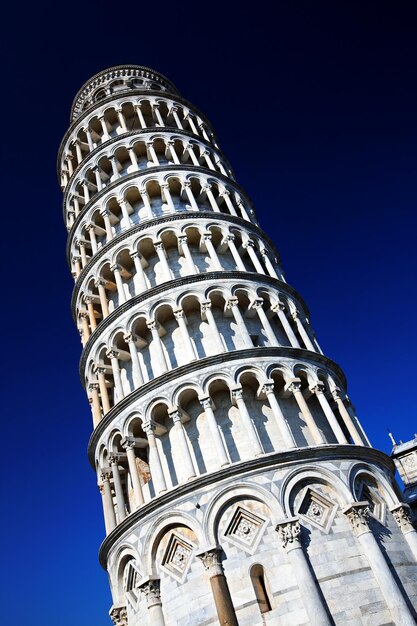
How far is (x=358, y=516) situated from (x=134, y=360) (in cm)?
902

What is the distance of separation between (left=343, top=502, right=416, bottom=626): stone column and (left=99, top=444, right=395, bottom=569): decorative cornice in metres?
1.66

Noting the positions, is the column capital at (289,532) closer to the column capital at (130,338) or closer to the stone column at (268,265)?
the column capital at (130,338)

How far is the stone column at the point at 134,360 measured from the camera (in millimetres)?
19578

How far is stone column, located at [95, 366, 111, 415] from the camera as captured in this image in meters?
20.9

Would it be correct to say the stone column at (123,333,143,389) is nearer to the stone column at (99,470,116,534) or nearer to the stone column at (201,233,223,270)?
the stone column at (99,470,116,534)

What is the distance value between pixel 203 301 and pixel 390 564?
10.4 meters

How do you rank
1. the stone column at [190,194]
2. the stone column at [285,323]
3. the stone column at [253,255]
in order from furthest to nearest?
the stone column at [190,194] → the stone column at [253,255] → the stone column at [285,323]

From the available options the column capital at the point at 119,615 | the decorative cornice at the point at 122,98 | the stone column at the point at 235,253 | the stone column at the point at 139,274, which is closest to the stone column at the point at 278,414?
the stone column at the point at 235,253

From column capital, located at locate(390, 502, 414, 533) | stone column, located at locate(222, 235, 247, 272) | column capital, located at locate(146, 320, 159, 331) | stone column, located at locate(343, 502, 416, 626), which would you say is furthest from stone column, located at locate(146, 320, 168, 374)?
column capital, located at locate(390, 502, 414, 533)

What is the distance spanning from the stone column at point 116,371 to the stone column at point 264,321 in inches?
219

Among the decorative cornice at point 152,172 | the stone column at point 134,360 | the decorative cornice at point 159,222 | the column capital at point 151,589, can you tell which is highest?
the decorative cornice at point 152,172

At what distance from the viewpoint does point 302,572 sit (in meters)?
14.3

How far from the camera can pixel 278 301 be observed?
22.0 metres

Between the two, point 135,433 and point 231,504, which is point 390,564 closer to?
point 231,504
